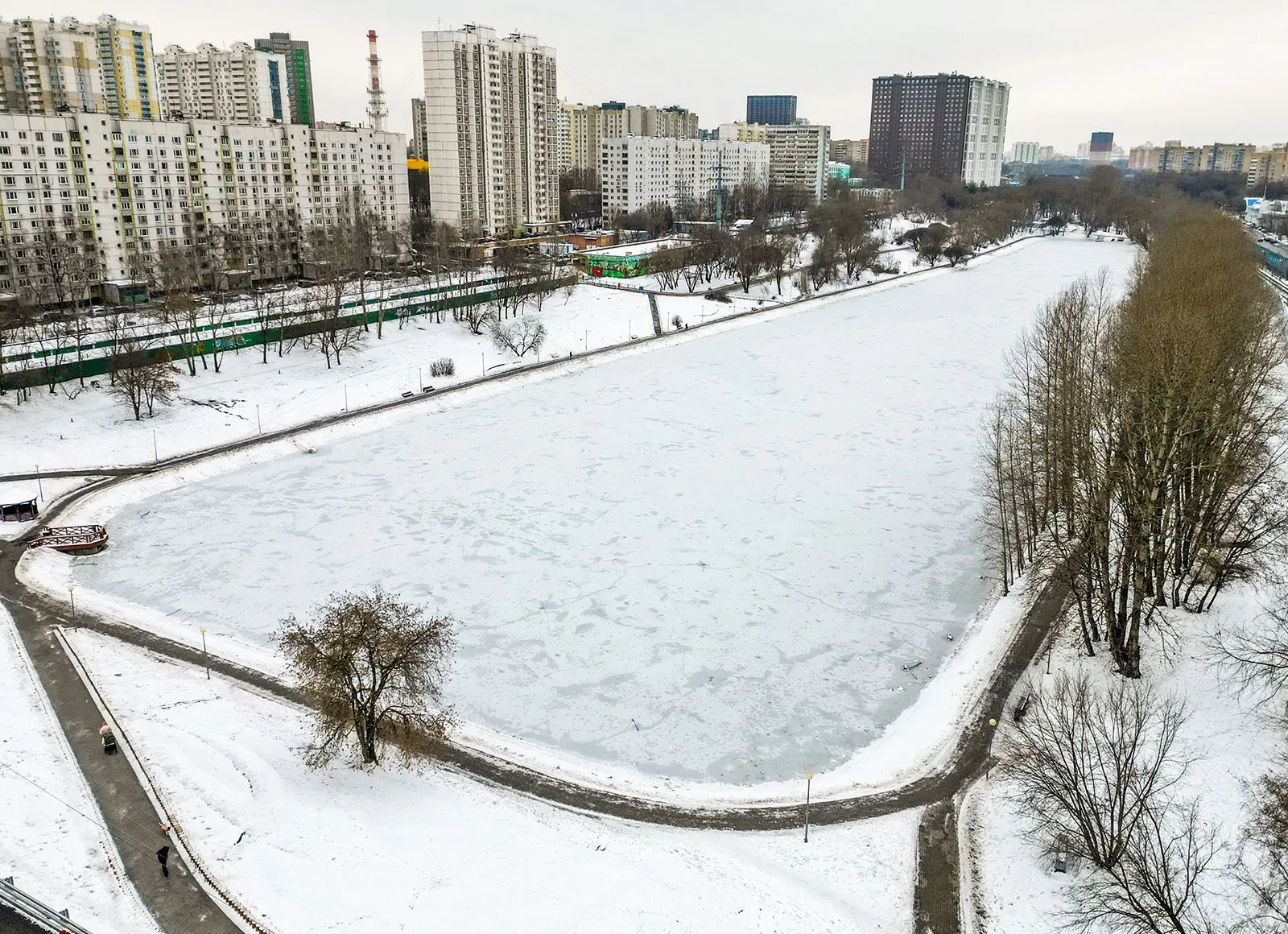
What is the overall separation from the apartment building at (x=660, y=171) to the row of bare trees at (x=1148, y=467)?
83.6 m

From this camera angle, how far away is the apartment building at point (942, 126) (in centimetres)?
17850

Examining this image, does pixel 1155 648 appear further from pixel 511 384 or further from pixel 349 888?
pixel 511 384

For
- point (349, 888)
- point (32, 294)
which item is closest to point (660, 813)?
point (349, 888)

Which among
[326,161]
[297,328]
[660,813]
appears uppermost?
[326,161]

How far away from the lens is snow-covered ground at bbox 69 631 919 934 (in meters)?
10.9

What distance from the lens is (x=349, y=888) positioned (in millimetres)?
11250

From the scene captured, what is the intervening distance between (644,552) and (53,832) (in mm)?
13109

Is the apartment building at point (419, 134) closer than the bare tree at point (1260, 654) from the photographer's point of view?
No

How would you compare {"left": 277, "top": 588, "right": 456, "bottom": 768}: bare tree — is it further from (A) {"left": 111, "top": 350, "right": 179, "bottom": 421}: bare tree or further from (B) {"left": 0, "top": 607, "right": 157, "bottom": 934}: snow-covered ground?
(A) {"left": 111, "top": 350, "right": 179, "bottom": 421}: bare tree

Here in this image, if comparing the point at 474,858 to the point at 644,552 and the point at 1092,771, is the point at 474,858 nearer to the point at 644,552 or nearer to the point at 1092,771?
the point at 1092,771

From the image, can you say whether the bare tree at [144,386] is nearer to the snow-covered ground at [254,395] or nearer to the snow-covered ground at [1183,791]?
the snow-covered ground at [254,395]

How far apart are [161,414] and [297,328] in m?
9.38

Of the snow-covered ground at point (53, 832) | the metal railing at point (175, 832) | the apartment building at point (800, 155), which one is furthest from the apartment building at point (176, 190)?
the apartment building at point (800, 155)

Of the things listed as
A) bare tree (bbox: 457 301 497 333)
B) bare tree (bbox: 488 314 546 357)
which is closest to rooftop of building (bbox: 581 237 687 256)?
bare tree (bbox: 457 301 497 333)
